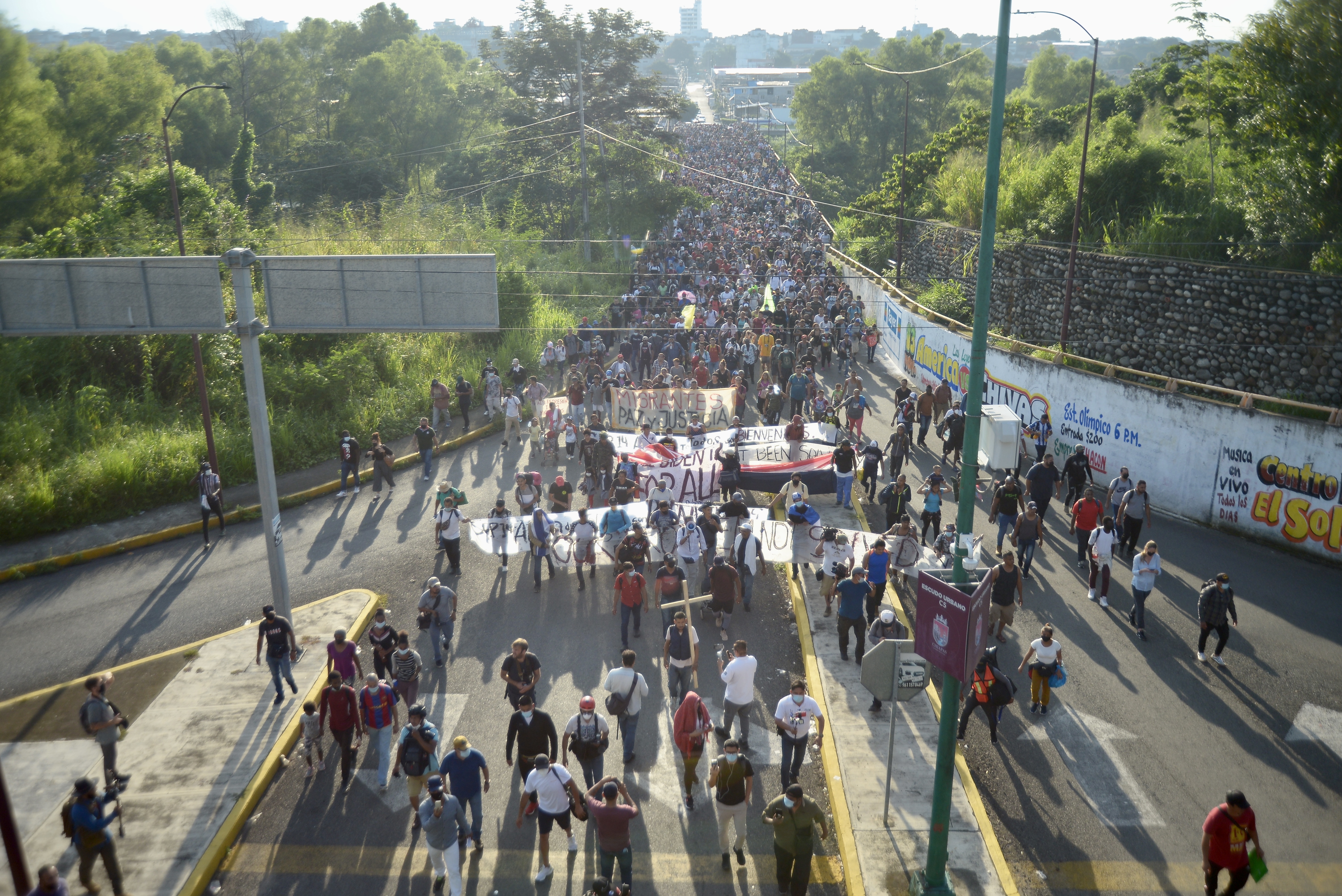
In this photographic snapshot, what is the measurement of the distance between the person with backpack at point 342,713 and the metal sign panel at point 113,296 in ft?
19.6

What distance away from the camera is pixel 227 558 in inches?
687

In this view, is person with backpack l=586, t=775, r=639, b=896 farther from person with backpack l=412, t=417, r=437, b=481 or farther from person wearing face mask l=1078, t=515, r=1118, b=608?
person with backpack l=412, t=417, r=437, b=481

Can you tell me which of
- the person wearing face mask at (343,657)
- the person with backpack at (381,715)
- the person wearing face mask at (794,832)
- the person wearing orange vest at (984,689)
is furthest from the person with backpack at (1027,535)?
the person wearing face mask at (343,657)

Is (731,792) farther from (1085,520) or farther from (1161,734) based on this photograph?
(1085,520)

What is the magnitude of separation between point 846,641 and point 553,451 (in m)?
11.1

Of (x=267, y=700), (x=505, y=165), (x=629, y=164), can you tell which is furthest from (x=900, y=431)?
(x=505, y=165)

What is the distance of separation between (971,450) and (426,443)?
50.4 feet

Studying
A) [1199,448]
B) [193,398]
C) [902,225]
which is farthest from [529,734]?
[902,225]

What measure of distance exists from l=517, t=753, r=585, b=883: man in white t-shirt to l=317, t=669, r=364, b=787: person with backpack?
8.32 ft

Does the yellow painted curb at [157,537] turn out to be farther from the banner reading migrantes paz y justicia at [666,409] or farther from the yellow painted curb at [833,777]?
the yellow painted curb at [833,777]

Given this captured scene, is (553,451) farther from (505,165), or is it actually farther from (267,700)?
(505,165)

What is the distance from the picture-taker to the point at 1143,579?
13203mm

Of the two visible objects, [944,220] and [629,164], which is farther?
[629,164]

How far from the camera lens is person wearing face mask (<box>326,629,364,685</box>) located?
10844mm
